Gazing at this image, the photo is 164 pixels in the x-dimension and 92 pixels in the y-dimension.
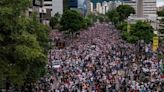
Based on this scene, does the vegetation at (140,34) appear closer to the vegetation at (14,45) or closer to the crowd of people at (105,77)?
the crowd of people at (105,77)

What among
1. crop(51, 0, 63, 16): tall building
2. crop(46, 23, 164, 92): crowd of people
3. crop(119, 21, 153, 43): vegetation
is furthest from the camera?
crop(51, 0, 63, 16): tall building

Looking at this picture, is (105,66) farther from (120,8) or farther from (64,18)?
(120,8)

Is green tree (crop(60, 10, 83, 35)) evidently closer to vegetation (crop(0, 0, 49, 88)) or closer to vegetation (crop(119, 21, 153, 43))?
vegetation (crop(119, 21, 153, 43))

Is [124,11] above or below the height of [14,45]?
below

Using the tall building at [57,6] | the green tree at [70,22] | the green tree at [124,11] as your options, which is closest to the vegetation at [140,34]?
the green tree at [70,22]

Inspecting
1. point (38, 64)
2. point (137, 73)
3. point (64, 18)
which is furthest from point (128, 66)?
point (64, 18)

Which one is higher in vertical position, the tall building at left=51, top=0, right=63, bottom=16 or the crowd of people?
the tall building at left=51, top=0, right=63, bottom=16

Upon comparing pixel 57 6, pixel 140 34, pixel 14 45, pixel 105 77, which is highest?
pixel 14 45

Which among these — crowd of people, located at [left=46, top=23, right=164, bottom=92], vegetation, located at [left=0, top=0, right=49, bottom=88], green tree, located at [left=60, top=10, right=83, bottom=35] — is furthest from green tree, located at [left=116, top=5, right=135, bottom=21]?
vegetation, located at [left=0, top=0, right=49, bottom=88]

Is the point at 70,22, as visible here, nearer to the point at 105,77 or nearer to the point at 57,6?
the point at 105,77

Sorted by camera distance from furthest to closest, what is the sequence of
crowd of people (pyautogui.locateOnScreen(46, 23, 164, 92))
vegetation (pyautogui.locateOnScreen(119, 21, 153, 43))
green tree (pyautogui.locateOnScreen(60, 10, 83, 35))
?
green tree (pyautogui.locateOnScreen(60, 10, 83, 35)) → vegetation (pyautogui.locateOnScreen(119, 21, 153, 43)) → crowd of people (pyautogui.locateOnScreen(46, 23, 164, 92))

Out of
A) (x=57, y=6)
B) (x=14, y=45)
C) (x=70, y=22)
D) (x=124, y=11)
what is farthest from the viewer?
(x=57, y=6)

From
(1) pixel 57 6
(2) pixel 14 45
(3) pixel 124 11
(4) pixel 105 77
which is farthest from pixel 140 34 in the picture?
(1) pixel 57 6
